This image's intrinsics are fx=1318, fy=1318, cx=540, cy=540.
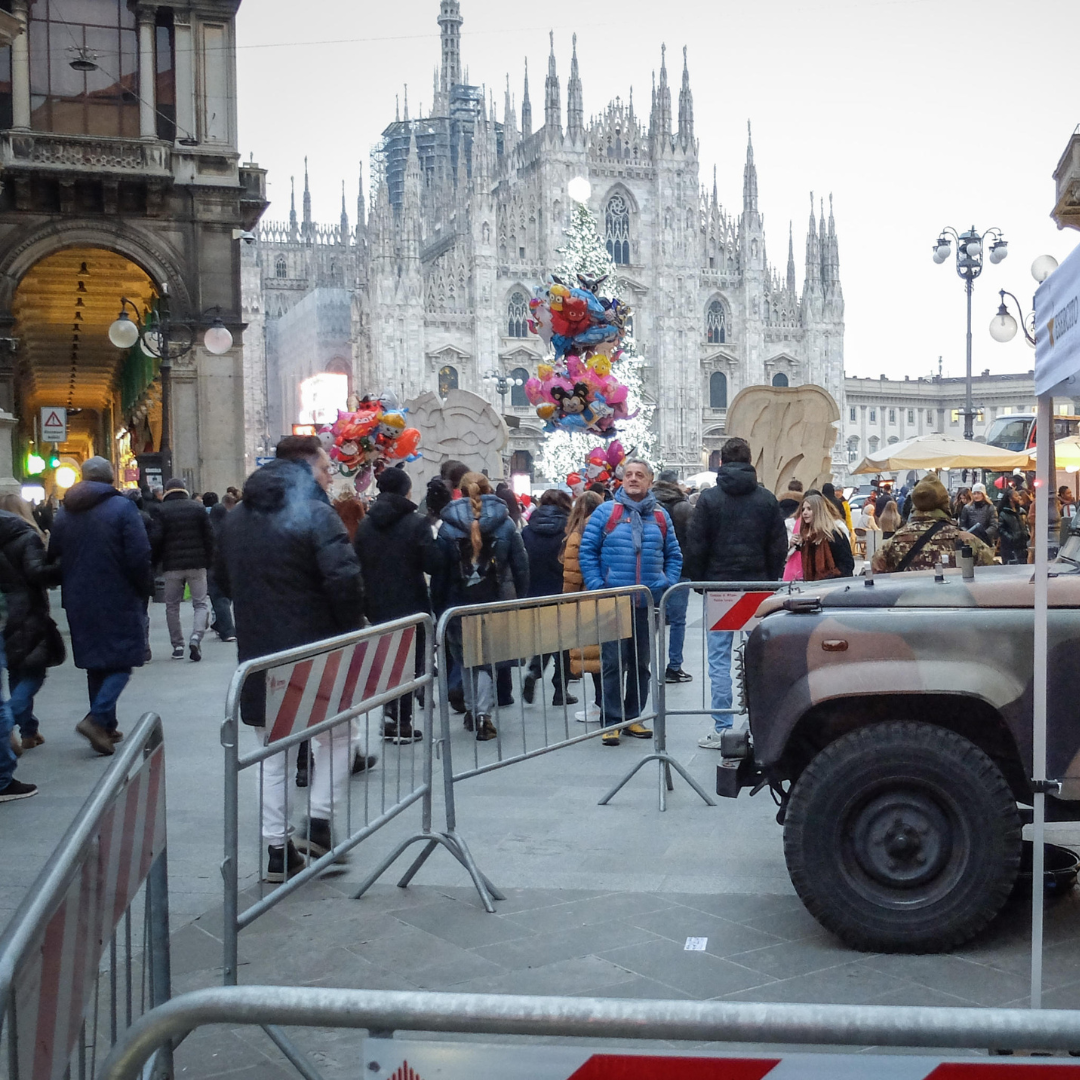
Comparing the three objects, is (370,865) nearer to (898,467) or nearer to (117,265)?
(898,467)

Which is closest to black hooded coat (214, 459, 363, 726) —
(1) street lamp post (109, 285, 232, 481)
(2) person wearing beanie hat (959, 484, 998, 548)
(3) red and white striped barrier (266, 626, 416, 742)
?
(3) red and white striped barrier (266, 626, 416, 742)

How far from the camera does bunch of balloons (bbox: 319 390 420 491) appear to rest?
1667 cm

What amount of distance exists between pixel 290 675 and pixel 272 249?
96.6m

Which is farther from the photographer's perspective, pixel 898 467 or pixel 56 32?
pixel 56 32

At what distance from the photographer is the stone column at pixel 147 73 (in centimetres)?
2298

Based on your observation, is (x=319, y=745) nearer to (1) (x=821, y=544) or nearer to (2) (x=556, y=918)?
(2) (x=556, y=918)

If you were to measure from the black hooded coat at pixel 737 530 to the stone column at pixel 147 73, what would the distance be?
57.5 feet

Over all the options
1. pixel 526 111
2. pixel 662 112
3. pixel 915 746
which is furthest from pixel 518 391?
pixel 915 746

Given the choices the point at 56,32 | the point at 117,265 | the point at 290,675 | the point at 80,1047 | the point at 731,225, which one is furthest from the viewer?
the point at 731,225

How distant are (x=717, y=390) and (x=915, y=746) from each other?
69.4 m

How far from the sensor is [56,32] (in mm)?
23328

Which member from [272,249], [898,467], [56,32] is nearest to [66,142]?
[56,32]

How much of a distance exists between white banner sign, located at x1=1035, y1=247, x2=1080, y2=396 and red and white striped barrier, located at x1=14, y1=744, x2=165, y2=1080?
268cm

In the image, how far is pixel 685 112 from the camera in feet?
239
